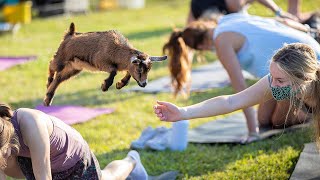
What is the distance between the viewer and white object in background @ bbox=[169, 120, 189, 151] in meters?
3.99

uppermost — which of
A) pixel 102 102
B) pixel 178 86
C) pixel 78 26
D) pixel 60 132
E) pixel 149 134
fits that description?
pixel 78 26

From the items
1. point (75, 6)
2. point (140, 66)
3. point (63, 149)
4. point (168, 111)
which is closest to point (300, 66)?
point (168, 111)

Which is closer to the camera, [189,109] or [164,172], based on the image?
[189,109]

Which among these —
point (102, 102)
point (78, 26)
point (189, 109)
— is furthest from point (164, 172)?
point (102, 102)

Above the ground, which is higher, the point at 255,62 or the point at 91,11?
the point at 255,62

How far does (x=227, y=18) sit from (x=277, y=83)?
152cm

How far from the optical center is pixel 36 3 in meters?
15.2

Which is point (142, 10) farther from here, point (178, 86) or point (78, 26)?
point (78, 26)

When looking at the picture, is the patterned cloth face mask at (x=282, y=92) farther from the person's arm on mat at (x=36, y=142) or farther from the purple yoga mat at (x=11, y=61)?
the purple yoga mat at (x=11, y=61)

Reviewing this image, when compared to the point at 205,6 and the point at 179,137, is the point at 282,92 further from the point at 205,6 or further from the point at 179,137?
the point at 205,6

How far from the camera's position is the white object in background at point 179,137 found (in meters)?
3.99

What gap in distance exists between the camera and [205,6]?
6.06m

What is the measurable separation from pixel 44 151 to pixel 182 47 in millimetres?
1759

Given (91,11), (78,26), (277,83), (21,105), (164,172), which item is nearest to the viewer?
(78,26)
